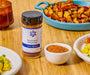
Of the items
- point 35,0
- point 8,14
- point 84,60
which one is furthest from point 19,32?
point 35,0

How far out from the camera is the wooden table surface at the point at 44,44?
1.48 m

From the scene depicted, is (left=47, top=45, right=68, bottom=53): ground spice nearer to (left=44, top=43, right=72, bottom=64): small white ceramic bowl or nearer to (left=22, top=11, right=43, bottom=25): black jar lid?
(left=44, top=43, right=72, bottom=64): small white ceramic bowl

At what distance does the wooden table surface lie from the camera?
58.2 inches

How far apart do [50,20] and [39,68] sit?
613 millimetres

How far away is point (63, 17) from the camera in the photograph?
208cm

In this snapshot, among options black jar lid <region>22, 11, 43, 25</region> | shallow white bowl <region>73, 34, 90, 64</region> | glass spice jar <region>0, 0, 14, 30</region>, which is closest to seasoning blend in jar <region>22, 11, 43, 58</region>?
black jar lid <region>22, 11, 43, 25</region>

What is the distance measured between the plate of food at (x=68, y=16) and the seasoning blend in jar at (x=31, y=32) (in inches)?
18.9

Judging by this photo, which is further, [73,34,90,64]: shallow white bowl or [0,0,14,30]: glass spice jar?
[0,0,14,30]: glass spice jar

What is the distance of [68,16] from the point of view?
6.67ft

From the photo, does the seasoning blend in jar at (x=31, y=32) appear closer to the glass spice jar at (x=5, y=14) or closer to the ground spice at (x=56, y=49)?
the ground spice at (x=56, y=49)

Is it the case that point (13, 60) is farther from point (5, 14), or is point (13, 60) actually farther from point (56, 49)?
point (5, 14)

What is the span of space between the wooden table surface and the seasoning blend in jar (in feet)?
0.23

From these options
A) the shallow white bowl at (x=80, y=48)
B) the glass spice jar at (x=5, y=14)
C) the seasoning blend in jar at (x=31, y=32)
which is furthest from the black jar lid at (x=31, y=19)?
the glass spice jar at (x=5, y=14)

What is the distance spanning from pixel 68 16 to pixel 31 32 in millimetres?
593
